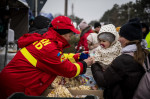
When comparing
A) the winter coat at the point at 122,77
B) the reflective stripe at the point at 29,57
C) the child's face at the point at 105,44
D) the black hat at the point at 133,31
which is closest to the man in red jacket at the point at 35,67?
the reflective stripe at the point at 29,57

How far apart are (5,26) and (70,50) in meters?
6.10

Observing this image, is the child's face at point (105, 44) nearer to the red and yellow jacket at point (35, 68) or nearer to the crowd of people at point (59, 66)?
the crowd of people at point (59, 66)

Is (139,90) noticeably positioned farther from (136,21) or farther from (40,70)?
(40,70)

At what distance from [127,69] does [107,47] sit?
701 mm

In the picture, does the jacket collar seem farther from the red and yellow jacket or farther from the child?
the child

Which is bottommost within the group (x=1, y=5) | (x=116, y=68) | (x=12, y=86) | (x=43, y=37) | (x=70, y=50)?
(x=70, y=50)

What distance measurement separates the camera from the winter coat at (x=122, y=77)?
158 centimetres

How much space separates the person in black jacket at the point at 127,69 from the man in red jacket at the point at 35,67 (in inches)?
16.3

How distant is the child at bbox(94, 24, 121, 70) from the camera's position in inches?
83.5

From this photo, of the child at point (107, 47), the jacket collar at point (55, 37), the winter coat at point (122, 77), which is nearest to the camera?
the winter coat at point (122, 77)

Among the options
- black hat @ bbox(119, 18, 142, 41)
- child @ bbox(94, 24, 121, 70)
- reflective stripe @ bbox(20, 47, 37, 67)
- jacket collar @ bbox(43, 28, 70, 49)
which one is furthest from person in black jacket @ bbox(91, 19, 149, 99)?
reflective stripe @ bbox(20, 47, 37, 67)

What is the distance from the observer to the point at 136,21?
5.63ft

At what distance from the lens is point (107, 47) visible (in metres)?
2.22

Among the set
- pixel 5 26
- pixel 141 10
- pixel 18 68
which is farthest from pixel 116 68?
pixel 141 10
